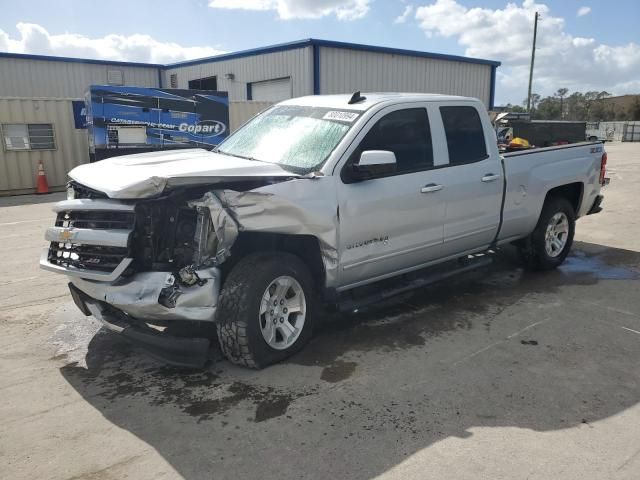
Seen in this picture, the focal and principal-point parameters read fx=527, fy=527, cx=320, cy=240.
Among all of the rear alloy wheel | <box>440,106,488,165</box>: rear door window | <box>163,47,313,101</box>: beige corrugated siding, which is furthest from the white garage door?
<box>440,106,488,165</box>: rear door window

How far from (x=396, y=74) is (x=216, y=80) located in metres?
8.44

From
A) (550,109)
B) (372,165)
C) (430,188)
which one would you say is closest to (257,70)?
(430,188)

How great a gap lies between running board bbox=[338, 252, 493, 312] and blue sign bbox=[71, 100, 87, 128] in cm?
1299

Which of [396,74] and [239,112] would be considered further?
[396,74]

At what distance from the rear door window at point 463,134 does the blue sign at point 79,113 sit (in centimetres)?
1286

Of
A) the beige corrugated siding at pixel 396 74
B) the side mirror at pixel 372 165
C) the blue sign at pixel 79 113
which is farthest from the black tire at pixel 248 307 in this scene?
the beige corrugated siding at pixel 396 74

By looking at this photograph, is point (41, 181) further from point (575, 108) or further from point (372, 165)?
point (575, 108)

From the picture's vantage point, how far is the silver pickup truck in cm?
360

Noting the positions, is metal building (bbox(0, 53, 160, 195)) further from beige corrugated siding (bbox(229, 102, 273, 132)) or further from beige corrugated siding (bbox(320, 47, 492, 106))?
beige corrugated siding (bbox(320, 47, 492, 106))

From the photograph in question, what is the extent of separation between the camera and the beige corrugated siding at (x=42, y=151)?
1420 centimetres

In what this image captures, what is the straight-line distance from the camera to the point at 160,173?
3580mm

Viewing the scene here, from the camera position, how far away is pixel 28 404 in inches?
137

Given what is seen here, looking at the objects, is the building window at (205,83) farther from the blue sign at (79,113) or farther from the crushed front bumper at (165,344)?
the crushed front bumper at (165,344)

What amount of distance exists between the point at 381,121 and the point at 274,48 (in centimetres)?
1758
